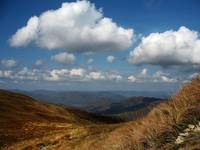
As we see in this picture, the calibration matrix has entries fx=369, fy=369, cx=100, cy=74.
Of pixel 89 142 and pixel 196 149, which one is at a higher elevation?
pixel 196 149

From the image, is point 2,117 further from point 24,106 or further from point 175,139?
point 175,139

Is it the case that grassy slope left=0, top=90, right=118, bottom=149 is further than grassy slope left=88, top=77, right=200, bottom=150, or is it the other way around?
grassy slope left=0, top=90, right=118, bottom=149

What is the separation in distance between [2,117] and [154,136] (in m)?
71.5

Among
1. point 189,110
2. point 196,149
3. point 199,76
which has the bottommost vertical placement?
point 196,149

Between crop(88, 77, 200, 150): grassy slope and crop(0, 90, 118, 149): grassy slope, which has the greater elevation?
crop(88, 77, 200, 150): grassy slope

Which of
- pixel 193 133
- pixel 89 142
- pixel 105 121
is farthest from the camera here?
pixel 105 121

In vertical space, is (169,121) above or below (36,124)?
above

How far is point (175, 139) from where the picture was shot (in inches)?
477

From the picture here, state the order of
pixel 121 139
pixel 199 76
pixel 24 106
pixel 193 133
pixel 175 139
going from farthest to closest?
1. pixel 24 106
2. pixel 121 139
3. pixel 199 76
4. pixel 175 139
5. pixel 193 133

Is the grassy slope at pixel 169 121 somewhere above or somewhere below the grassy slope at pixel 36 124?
above

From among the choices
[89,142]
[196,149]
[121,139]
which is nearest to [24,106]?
[89,142]

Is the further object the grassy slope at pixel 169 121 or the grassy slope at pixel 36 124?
the grassy slope at pixel 36 124

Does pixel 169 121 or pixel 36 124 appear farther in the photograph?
pixel 36 124

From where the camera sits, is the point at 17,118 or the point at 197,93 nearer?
the point at 197,93
